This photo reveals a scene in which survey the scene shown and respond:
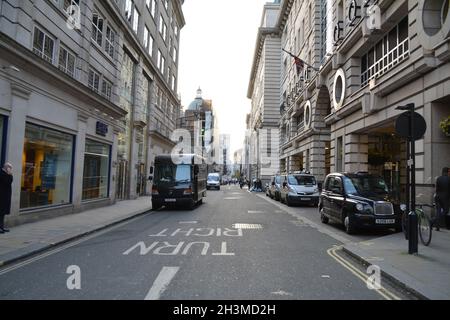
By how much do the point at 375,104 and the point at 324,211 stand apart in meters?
6.37

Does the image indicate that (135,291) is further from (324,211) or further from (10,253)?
(324,211)

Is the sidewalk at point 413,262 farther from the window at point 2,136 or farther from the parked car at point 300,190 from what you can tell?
the parked car at point 300,190

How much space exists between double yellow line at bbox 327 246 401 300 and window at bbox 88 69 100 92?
14145 mm

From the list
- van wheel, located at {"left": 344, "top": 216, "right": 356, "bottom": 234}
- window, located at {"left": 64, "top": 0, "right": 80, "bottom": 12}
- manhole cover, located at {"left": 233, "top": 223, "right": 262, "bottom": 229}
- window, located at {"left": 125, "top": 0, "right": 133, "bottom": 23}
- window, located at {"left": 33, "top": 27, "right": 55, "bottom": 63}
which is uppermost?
window, located at {"left": 125, "top": 0, "right": 133, "bottom": 23}

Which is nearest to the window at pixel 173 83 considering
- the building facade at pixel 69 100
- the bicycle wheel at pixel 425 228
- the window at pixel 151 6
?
the window at pixel 151 6

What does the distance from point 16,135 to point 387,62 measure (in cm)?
1579

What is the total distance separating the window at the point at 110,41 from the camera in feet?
68.7

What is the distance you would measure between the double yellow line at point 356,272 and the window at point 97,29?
1562 cm

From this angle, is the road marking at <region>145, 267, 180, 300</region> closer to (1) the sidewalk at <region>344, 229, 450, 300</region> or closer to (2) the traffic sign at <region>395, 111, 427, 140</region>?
(1) the sidewalk at <region>344, 229, 450, 300</region>

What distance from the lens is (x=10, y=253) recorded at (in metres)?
7.62

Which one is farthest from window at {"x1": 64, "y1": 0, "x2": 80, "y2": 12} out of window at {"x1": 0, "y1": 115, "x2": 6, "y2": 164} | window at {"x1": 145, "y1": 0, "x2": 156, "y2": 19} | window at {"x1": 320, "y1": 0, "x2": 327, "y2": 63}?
window at {"x1": 320, "y1": 0, "x2": 327, "y2": 63}

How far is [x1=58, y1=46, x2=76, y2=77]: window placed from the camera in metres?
15.4

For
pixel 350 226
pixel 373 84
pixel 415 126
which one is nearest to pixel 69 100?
pixel 350 226

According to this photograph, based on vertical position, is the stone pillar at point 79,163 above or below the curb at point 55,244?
above
